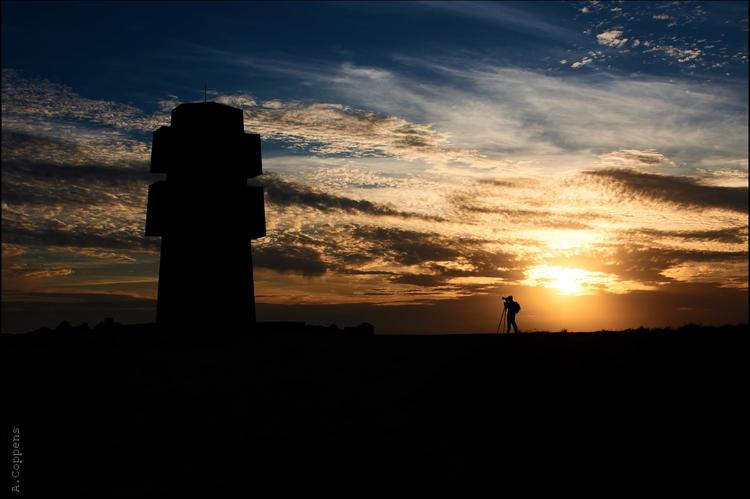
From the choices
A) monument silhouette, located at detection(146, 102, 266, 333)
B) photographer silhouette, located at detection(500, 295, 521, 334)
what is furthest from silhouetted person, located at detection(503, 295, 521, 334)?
monument silhouette, located at detection(146, 102, 266, 333)

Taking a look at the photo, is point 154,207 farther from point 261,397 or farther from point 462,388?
point 462,388

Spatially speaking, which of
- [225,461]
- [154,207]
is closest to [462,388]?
[225,461]

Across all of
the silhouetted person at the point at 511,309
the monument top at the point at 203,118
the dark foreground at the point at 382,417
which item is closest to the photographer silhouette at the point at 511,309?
the silhouetted person at the point at 511,309

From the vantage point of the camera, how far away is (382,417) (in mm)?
14141

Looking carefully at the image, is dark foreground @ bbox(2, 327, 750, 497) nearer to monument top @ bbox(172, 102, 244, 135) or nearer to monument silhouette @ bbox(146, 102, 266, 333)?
monument silhouette @ bbox(146, 102, 266, 333)

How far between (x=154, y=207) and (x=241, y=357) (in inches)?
335

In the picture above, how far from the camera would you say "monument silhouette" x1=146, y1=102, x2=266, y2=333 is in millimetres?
24031

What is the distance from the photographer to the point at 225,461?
1209cm

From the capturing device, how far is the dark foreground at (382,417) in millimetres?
11773

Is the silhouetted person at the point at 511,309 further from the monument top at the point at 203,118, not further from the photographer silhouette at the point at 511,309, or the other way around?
the monument top at the point at 203,118

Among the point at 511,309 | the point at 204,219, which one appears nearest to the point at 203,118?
the point at 204,219

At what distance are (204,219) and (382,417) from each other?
12.3 metres

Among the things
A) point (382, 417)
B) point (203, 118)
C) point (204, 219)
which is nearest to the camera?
point (382, 417)

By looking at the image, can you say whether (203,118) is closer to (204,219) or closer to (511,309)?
(204,219)
